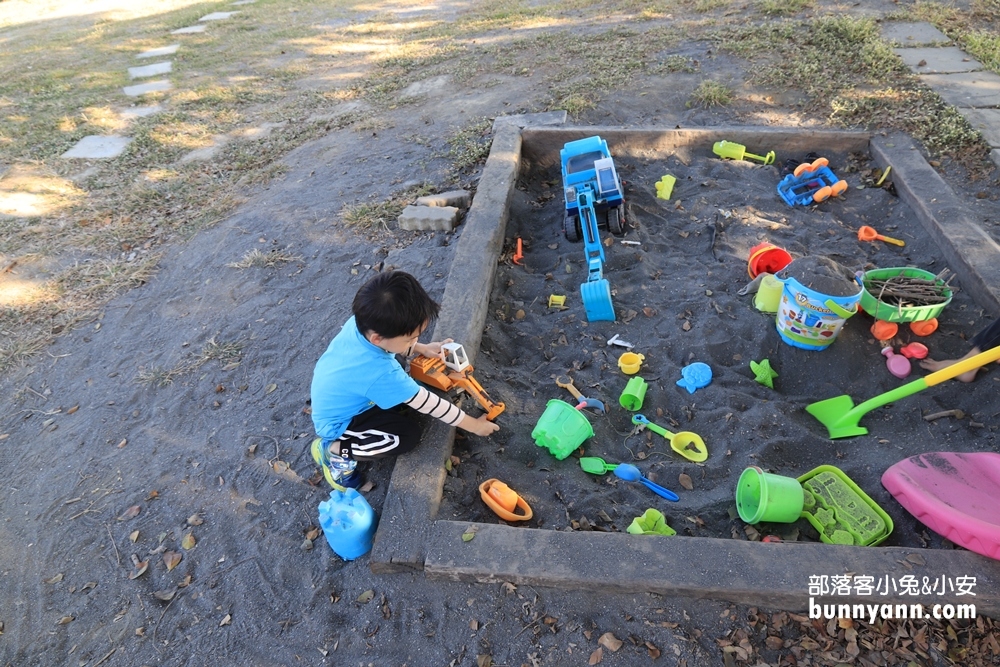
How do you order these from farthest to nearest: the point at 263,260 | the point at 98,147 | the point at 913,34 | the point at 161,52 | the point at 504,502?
the point at 161,52, the point at 98,147, the point at 913,34, the point at 263,260, the point at 504,502

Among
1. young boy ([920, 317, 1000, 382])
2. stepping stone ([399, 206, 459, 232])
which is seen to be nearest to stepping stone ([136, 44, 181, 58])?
stepping stone ([399, 206, 459, 232])

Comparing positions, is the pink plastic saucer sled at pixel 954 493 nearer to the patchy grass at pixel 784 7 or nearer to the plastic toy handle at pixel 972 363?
the plastic toy handle at pixel 972 363

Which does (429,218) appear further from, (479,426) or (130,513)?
(130,513)

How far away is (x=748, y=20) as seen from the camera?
6.22 meters

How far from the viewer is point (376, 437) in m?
2.27

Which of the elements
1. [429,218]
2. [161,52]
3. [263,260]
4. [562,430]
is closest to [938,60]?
[429,218]

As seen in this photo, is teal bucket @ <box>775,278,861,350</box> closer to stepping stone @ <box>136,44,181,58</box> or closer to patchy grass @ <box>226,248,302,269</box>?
patchy grass @ <box>226,248,302,269</box>

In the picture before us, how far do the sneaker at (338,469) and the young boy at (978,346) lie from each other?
258cm

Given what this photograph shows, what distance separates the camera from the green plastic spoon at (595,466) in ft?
7.70

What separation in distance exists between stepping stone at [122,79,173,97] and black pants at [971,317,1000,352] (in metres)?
8.18

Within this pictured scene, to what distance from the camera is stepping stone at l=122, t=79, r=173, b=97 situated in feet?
22.4

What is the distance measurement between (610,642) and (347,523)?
99cm

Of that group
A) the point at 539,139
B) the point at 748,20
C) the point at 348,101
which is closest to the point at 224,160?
the point at 348,101

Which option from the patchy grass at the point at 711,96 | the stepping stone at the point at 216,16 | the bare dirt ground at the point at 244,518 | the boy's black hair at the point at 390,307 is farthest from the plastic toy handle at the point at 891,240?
the stepping stone at the point at 216,16
